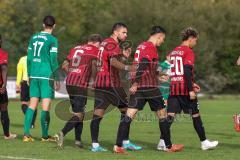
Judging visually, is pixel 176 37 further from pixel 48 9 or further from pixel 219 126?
pixel 219 126

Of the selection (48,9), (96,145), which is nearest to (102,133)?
(96,145)

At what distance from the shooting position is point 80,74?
1423cm

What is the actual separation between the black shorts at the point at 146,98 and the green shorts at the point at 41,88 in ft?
7.69

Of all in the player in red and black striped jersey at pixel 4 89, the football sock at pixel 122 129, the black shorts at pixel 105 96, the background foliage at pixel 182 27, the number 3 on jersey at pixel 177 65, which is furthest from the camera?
the background foliage at pixel 182 27

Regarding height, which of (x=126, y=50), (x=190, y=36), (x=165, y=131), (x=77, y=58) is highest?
(x=190, y=36)

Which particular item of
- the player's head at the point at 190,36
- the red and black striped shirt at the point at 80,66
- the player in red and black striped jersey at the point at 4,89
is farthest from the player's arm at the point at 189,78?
the player in red and black striped jersey at the point at 4,89

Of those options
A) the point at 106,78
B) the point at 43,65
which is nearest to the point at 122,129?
the point at 106,78

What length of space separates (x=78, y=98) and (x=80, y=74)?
0.48m

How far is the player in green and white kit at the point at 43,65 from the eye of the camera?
14.7m

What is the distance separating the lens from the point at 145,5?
56000 millimetres

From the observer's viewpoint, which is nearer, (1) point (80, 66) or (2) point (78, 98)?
(2) point (78, 98)

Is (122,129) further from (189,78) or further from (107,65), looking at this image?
(189,78)

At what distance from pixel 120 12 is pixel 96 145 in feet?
145

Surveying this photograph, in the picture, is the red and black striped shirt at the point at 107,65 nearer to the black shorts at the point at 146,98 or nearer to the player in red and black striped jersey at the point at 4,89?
the black shorts at the point at 146,98
